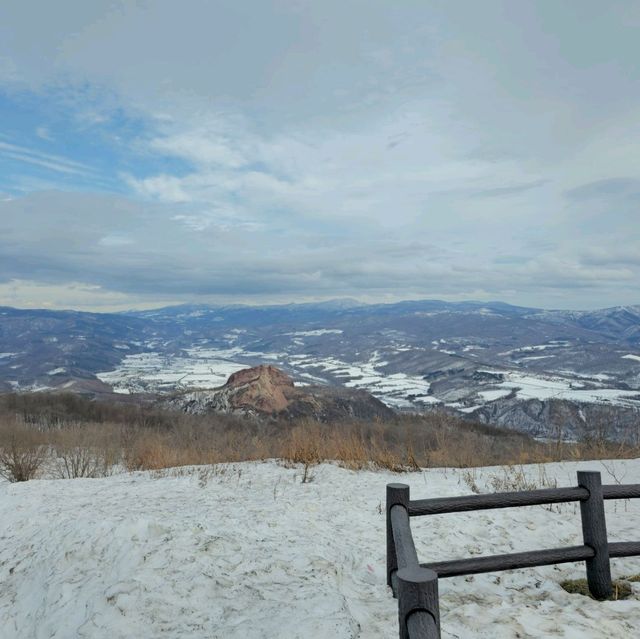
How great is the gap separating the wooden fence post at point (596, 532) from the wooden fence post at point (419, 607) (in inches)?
94.8

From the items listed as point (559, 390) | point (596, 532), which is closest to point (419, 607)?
point (596, 532)

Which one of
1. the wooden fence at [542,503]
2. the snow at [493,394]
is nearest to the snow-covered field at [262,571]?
the wooden fence at [542,503]

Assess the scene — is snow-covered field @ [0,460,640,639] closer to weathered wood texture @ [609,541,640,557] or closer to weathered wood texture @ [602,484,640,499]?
weathered wood texture @ [609,541,640,557]

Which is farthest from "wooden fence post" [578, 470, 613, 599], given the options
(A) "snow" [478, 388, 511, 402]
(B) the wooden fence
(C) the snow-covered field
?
(A) "snow" [478, 388, 511, 402]

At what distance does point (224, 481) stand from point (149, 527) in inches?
192

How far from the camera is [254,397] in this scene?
191 feet

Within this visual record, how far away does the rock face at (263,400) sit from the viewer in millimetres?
57031

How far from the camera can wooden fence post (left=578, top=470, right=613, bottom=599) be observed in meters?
4.28

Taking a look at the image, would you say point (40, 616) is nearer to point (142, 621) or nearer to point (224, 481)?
point (142, 621)

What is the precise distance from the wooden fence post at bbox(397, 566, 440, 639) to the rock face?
51.9 m

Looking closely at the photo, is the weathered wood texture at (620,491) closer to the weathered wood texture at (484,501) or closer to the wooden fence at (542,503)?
the wooden fence at (542,503)

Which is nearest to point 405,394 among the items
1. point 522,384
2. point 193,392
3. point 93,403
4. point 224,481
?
point 522,384

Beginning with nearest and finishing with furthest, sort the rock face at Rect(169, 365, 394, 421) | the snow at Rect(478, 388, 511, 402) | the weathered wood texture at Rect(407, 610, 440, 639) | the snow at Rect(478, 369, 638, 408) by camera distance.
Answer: the weathered wood texture at Rect(407, 610, 440, 639), the rock face at Rect(169, 365, 394, 421), the snow at Rect(478, 369, 638, 408), the snow at Rect(478, 388, 511, 402)

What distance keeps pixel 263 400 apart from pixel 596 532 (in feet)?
180
